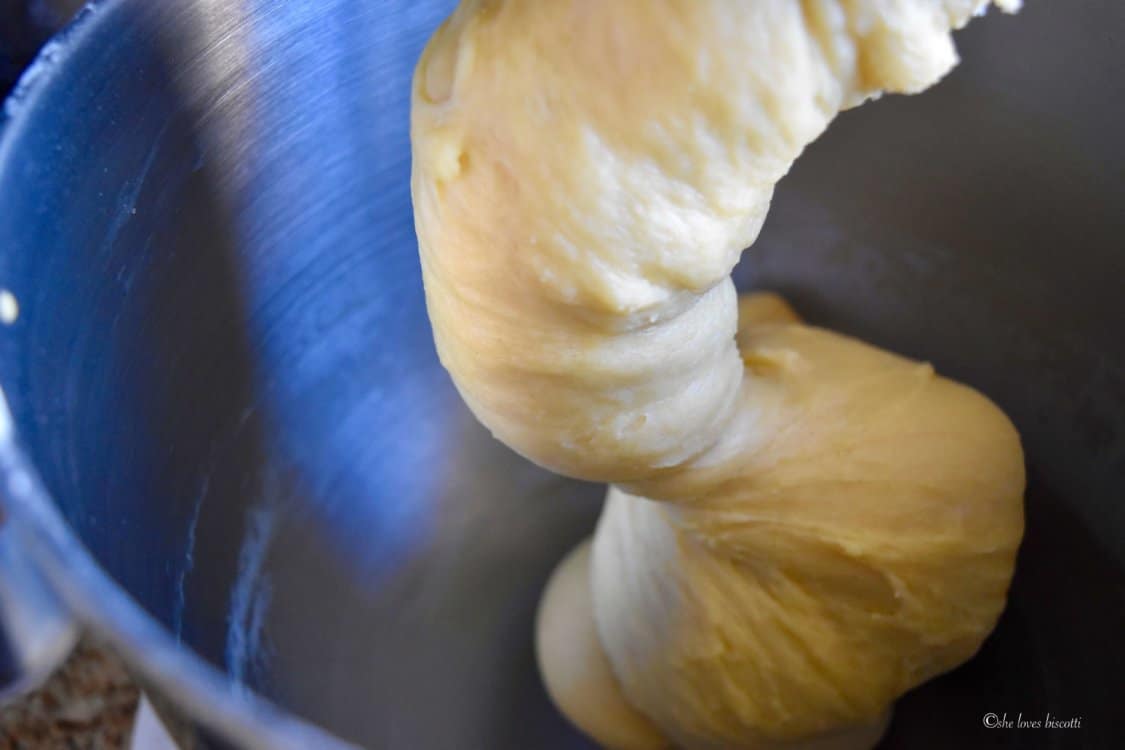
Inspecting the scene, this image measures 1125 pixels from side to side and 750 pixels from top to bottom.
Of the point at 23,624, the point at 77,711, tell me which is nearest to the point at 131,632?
the point at 23,624

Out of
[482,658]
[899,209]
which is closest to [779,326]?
[899,209]

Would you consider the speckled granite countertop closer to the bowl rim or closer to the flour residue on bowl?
the flour residue on bowl

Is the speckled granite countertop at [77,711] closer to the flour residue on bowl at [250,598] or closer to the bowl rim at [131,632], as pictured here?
the flour residue on bowl at [250,598]

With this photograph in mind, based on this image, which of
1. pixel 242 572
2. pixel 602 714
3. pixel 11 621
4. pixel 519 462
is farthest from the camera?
pixel 519 462

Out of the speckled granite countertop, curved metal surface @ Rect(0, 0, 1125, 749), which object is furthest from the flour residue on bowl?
the speckled granite countertop

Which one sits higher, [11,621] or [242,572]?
[11,621]

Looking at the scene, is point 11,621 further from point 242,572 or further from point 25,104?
point 25,104

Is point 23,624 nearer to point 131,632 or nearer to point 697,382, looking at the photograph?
point 131,632
